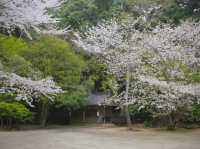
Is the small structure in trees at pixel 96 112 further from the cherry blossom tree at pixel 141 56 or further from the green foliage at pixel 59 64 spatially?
the cherry blossom tree at pixel 141 56

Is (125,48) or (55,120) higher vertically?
(125,48)

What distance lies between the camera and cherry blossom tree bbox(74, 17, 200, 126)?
18609mm

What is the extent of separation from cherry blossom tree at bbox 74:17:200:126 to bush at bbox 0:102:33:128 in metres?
5.13

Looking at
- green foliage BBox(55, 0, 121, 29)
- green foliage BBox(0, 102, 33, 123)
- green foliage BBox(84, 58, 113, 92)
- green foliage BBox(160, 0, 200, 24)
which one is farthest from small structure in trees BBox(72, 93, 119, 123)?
green foliage BBox(160, 0, 200, 24)

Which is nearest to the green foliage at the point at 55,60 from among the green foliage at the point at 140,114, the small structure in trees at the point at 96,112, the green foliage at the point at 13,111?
the green foliage at the point at 13,111

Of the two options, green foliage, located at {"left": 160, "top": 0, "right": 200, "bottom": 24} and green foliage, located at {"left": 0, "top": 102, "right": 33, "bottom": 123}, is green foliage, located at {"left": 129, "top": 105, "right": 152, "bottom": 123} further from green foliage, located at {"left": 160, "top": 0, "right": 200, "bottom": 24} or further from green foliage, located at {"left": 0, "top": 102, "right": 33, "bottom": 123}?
green foliage, located at {"left": 160, "top": 0, "right": 200, "bottom": 24}

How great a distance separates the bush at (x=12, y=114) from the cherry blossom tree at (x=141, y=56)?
5129 mm

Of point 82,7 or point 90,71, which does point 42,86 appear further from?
point 82,7

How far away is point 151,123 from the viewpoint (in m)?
22.5

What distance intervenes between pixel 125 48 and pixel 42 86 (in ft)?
39.7

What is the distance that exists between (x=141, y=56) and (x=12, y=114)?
738cm

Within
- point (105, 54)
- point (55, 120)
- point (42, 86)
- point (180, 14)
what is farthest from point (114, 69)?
point (180, 14)

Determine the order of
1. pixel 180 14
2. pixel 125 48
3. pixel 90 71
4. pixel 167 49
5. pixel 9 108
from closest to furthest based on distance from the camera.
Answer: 1. pixel 180 14
2. pixel 167 49
3. pixel 9 108
4. pixel 125 48
5. pixel 90 71

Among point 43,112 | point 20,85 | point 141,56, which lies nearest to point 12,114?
point 43,112
